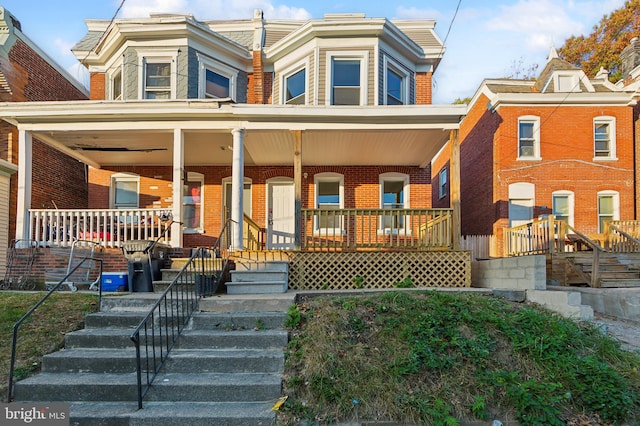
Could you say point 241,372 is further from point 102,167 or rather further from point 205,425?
point 102,167

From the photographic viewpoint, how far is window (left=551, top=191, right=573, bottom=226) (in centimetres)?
1495

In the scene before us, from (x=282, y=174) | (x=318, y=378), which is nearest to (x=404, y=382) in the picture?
(x=318, y=378)

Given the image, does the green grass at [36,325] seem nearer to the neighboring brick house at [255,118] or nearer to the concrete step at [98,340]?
the concrete step at [98,340]

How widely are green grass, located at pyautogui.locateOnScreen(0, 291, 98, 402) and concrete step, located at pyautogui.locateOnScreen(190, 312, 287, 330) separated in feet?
5.56

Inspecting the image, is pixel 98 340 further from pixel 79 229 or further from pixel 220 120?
pixel 79 229

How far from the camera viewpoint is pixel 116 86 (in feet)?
40.3

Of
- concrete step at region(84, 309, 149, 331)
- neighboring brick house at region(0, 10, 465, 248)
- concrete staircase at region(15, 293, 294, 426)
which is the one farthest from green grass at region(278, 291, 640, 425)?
neighboring brick house at region(0, 10, 465, 248)

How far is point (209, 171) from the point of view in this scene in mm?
12734

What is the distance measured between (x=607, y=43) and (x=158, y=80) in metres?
27.4

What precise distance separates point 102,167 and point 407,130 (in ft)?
30.5

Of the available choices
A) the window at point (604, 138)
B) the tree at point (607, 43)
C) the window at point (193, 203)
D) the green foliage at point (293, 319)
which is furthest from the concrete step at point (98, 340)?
the tree at point (607, 43)

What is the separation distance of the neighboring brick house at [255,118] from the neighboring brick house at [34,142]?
1.10 m

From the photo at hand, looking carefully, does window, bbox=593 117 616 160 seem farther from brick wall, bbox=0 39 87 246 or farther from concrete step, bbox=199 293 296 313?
brick wall, bbox=0 39 87 246

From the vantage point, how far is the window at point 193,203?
1265 centimetres
